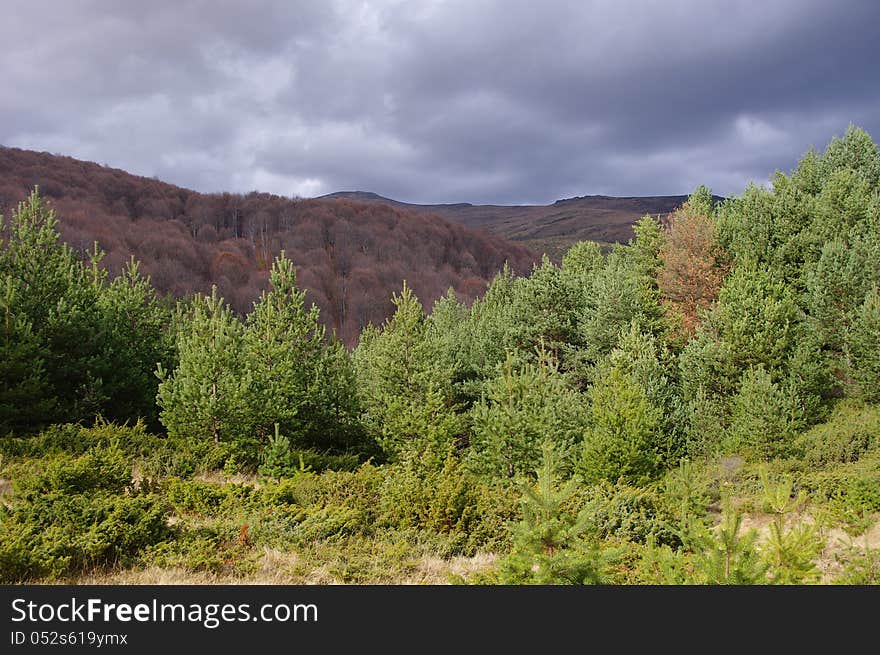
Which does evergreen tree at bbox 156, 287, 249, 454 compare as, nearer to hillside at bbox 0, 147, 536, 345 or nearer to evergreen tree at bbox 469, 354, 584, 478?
evergreen tree at bbox 469, 354, 584, 478

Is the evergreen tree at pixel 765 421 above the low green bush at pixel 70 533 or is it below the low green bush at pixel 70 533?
below

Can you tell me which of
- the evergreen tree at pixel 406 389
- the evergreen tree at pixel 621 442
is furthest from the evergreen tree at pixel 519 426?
the evergreen tree at pixel 406 389

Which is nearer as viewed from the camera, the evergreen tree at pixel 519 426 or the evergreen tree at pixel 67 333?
the evergreen tree at pixel 519 426

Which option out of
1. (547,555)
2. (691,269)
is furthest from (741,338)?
(547,555)

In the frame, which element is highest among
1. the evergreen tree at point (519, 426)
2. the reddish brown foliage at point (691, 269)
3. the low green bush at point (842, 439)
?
the reddish brown foliage at point (691, 269)

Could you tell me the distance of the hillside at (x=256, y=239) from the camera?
245 ft

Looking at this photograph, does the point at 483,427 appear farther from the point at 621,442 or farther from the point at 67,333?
the point at 67,333

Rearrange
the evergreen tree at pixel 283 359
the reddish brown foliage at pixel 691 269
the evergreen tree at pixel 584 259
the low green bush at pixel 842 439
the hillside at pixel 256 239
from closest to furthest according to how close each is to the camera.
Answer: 1. the evergreen tree at pixel 283 359
2. the low green bush at pixel 842 439
3. the reddish brown foliage at pixel 691 269
4. the evergreen tree at pixel 584 259
5. the hillside at pixel 256 239

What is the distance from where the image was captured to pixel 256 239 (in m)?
95.7

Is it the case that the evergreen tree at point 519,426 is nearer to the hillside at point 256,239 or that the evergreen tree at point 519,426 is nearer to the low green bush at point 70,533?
the low green bush at point 70,533

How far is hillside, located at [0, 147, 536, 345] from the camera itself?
74.6 m

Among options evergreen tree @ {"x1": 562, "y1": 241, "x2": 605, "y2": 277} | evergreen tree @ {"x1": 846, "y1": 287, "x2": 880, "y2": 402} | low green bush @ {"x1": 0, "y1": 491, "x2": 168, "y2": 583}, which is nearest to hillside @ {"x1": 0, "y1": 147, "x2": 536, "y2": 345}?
evergreen tree @ {"x1": 562, "y1": 241, "x2": 605, "y2": 277}

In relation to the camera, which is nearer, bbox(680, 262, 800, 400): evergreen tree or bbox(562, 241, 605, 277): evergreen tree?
bbox(680, 262, 800, 400): evergreen tree
